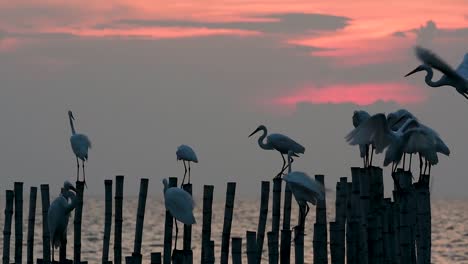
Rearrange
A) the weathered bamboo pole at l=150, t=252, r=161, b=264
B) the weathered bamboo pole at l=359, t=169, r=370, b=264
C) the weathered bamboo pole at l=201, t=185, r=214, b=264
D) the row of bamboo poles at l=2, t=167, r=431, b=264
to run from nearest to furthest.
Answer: the weathered bamboo pole at l=150, t=252, r=161, b=264, the row of bamboo poles at l=2, t=167, r=431, b=264, the weathered bamboo pole at l=359, t=169, r=370, b=264, the weathered bamboo pole at l=201, t=185, r=214, b=264

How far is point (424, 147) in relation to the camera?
1811 cm

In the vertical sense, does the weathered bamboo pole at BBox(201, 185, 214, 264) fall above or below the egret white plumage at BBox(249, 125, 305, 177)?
below

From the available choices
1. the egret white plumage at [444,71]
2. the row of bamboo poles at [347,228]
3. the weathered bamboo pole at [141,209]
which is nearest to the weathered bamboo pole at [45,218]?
the row of bamboo poles at [347,228]

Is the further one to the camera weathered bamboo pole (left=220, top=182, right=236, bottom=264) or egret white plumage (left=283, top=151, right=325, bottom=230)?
weathered bamboo pole (left=220, top=182, right=236, bottom=264)

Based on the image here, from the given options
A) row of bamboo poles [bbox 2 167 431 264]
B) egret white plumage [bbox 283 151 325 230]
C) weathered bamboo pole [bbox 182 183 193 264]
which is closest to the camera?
weathered bamboo pole [bbox 182 183 193 264]

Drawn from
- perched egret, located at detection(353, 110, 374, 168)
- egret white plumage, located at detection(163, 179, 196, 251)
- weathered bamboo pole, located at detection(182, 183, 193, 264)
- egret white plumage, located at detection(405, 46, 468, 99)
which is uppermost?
egret white plumage, located at detection(405, 46, 468, 99)

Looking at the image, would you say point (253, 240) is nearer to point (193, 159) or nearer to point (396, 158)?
point (396, 158)

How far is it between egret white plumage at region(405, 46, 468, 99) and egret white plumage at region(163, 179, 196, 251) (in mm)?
4155

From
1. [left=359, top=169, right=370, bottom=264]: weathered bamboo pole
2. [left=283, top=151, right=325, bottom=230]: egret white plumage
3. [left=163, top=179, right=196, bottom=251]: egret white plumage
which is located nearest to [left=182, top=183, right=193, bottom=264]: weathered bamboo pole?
[left=163, top=179, right=196, bottom=251]: egret white plumage

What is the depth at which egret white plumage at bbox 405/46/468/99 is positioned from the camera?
17.2 metres

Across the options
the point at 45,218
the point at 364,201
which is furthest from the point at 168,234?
the point at 364,201

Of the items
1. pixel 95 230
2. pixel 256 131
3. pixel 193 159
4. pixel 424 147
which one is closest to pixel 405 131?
pixel 424 147

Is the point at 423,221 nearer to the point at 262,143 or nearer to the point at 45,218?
the point at 45,218

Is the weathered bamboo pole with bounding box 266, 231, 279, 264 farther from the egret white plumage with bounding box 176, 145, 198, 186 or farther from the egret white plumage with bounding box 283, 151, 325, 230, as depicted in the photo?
the egret white plumage with bounding box 176, 145, 198, 186
